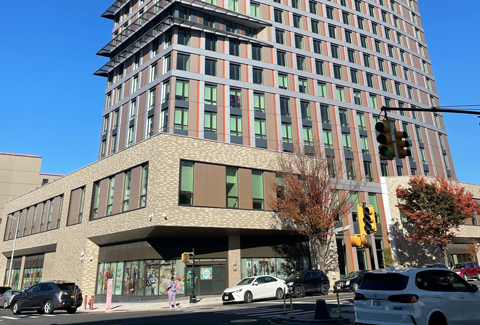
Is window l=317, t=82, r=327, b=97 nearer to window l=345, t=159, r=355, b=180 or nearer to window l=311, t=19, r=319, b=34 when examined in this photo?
window l=311, t=19, r=319, b=34

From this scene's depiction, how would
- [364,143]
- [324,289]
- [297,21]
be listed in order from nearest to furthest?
[324,289]
[364,143]
[297,21]

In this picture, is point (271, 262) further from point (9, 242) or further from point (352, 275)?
point (9, 242)

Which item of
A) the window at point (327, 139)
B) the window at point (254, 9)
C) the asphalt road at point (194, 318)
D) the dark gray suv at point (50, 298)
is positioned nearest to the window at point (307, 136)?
the window at point (327, 139)

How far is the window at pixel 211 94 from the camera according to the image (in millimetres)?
36875

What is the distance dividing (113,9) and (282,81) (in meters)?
25.8

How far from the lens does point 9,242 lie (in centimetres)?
4647

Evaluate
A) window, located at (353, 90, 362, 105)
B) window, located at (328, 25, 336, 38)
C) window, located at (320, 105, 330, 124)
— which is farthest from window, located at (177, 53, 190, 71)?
window, located at (353, 90, 362, 105)

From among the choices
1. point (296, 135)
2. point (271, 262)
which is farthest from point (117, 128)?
point (271, 262)

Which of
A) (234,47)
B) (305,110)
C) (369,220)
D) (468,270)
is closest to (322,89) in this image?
(305,110)

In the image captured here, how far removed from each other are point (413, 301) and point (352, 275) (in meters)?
19.1

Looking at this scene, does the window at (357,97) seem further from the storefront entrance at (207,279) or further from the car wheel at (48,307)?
the car wheel at (48,307)

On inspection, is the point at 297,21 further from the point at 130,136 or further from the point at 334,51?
the point at 130,136

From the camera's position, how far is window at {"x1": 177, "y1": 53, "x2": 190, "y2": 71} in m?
36.9

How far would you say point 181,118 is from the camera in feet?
116
